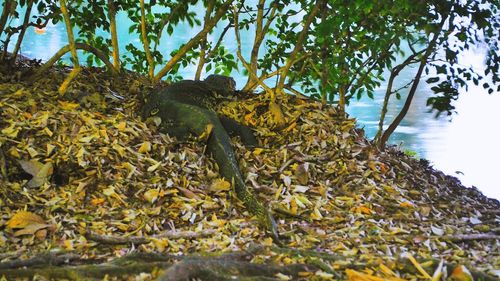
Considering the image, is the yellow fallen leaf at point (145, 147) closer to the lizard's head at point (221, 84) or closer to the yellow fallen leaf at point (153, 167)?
the yellow fallen leaf at point (153, 167)

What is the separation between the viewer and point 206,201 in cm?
388

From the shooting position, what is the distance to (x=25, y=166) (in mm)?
3785

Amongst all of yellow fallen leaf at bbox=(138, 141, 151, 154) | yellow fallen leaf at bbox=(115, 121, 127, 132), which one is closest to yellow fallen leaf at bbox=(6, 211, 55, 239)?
yellow fallen leaf at bbox=(138, 141, 151, 154)

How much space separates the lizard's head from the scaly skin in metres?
0.04

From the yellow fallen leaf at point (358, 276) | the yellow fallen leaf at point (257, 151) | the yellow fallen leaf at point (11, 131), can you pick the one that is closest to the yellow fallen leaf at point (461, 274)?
the yellow fallen leaf at point (358, 276)

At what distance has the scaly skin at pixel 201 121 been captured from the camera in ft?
13.4

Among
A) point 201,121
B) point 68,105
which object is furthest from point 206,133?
point 68,105

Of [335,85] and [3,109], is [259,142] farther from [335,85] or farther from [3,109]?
[3,109]

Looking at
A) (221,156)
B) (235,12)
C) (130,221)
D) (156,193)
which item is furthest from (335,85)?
(130,221)

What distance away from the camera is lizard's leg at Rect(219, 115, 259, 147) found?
4.79 meters

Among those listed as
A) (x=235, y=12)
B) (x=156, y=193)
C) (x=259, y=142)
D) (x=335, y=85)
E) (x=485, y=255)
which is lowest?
(x=485, y=255)

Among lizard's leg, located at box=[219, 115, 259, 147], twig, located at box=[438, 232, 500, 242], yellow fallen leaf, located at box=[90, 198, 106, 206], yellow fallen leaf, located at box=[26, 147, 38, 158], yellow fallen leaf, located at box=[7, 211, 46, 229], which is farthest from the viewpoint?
lizard's leg, located at box=[219, 115, 259, 147]

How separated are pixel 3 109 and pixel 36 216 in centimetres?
122

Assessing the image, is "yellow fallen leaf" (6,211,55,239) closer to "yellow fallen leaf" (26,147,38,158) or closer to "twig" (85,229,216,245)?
"twig" (85,229,216,245)
